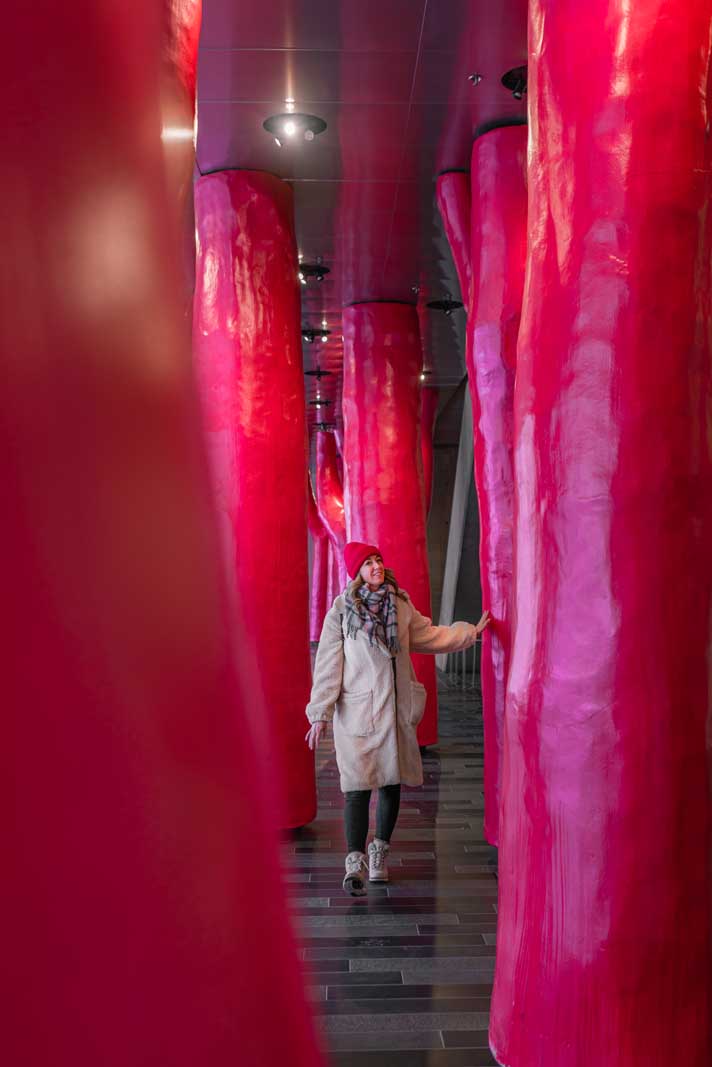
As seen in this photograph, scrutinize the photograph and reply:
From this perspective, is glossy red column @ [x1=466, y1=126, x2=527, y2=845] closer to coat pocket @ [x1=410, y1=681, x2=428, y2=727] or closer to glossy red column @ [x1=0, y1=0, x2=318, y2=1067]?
coat pocket @ [x1=410, y1=681, x2=428, y2=727]

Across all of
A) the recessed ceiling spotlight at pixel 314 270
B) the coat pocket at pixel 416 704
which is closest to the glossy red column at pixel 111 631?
the coat pocket at pixel 416 704

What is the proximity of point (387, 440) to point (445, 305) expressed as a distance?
1321 millimetres

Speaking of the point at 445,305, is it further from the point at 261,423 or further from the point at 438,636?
the point at 438,636

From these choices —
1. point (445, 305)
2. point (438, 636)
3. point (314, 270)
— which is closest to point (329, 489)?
point (445, 305)

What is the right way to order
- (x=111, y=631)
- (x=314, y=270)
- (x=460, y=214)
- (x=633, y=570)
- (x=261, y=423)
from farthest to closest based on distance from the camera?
(x=314, y=270)
(x=460, y=214)
(x=261, y=423)
(x=633, y=570)
(x=111, y=631)

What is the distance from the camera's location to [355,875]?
479 centimetres

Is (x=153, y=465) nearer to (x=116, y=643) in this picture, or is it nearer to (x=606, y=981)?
(x=116, y=643)

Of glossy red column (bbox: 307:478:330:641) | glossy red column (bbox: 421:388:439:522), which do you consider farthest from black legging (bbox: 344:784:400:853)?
glossy red column (bbox: 307:478:330:641)

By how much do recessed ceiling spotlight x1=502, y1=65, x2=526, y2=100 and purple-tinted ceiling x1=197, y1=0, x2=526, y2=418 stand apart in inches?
1.8

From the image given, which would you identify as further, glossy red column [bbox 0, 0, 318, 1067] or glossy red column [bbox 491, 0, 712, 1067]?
glossy red column [bbox 491, 0, 712, 1067]

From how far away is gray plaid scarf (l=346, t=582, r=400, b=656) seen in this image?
464 centimetres

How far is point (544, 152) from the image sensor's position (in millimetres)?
2793

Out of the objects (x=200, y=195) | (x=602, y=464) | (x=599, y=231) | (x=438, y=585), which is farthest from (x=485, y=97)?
(x=438, y=585)

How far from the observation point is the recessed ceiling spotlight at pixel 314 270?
764 cm
